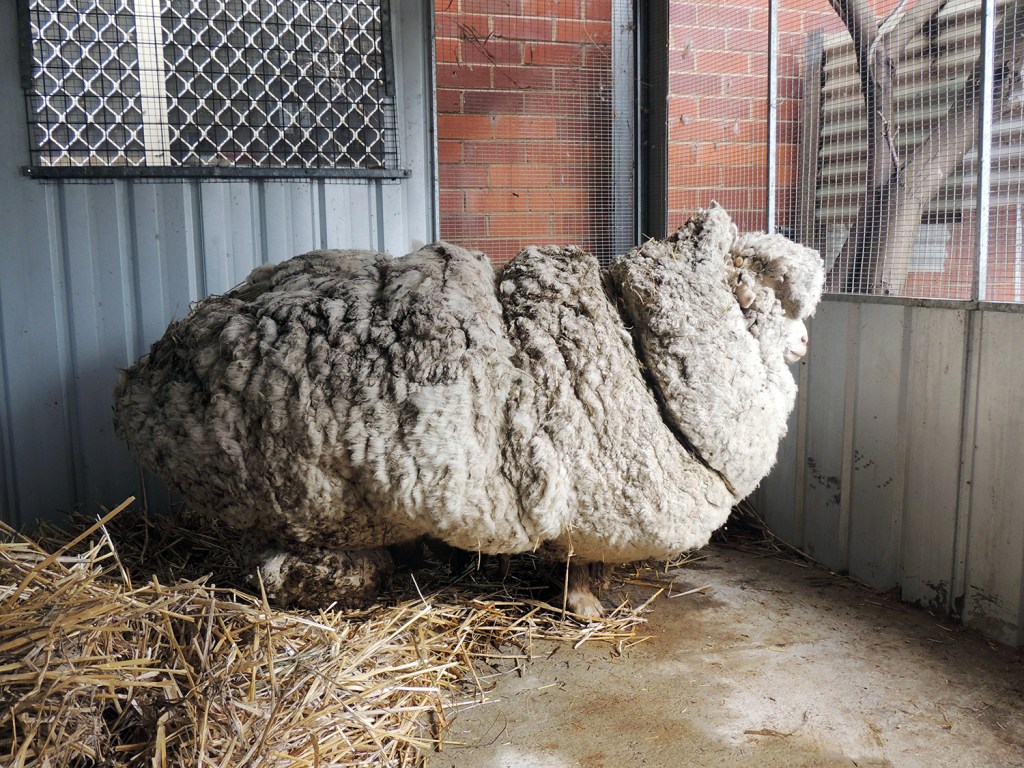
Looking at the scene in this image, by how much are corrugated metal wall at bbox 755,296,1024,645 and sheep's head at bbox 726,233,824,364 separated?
1.69 ft

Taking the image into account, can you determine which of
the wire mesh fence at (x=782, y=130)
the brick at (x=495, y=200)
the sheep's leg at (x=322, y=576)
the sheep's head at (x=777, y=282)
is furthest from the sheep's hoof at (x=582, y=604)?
the brick at (x=495, y=200)

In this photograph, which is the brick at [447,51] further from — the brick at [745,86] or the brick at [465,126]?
the brick at [745,86]

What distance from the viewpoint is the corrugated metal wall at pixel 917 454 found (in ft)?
8.80

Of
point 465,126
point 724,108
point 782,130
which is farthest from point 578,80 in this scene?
point 782,130

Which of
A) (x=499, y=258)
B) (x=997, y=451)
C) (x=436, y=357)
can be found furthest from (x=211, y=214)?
(x=997, y=451)

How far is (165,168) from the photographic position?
3428 millimetres

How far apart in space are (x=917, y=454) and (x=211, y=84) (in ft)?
10.6

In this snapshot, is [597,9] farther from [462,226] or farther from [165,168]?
[165,168]

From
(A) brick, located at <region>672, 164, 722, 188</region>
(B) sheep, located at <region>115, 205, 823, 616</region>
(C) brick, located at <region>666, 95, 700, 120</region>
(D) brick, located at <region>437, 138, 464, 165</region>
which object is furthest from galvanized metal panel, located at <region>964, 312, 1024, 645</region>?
(D) brick, located at <region>437, 138, 464, 165</region>

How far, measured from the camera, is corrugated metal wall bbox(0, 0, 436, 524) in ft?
11.0

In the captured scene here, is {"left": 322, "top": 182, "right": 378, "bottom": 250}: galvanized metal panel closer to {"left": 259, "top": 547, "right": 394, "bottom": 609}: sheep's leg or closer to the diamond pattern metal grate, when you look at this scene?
the diamond pattern metal grate

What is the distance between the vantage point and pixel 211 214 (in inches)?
139

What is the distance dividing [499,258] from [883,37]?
1.97 meters

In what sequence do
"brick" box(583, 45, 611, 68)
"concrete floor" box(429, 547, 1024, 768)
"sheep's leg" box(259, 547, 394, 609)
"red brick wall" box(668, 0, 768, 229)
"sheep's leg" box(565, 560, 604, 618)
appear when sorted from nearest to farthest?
"concrete floor" box(429, 547, 1024, 768)
"sheep's leg" box(259, 547, 394, 609)
"sheep's leg" box(565, 560, 604, 618)
"red brick wall" box(668, 0, 768, 229)
"brick" box(583, 45, 611, 68)
